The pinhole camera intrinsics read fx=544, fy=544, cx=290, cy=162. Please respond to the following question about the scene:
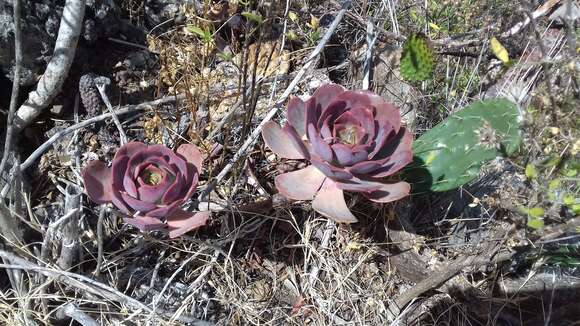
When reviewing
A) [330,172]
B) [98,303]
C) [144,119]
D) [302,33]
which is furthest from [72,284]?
[302,33]

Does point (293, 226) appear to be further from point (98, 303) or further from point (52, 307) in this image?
point (52, 307)

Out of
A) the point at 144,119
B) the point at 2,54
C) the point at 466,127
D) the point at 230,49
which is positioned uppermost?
the point at 2,54

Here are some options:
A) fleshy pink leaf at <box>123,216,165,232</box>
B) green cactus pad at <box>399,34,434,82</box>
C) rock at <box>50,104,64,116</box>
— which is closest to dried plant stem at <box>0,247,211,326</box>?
fleshy pink leaf at <box>123,216,165,232</box>

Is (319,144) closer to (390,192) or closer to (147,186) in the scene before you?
(390,192)

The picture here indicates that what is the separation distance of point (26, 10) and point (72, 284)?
0.75m

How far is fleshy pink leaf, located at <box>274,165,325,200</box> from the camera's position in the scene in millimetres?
1289

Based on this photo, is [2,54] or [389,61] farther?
[389,61]

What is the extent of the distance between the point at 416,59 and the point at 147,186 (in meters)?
0.82

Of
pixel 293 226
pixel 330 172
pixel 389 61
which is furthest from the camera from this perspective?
pixel 389 61

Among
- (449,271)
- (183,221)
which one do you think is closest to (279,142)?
(183,221)

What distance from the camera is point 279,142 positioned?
1354mm

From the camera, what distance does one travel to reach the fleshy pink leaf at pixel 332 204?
48.2 inches

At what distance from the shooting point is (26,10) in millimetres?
1468

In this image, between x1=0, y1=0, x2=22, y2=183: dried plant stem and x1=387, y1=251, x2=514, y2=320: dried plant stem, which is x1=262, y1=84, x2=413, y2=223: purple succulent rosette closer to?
x1=387, y1=251, x2=514, y2=320: dried plant stem
